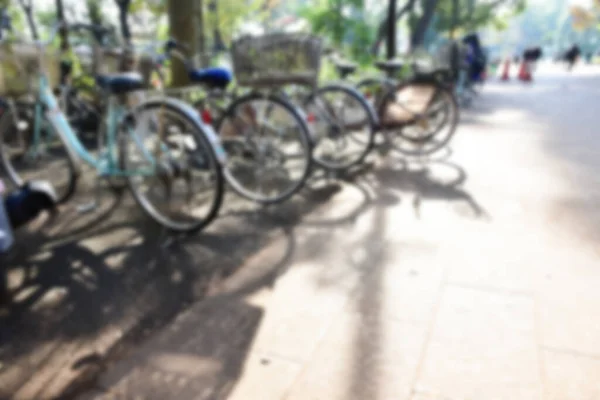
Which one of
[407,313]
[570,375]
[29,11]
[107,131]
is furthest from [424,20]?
[570,375]

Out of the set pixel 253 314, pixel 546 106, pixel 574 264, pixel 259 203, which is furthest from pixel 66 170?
pixel 546 106

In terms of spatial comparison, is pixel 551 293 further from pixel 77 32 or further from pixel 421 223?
pixel 77 32

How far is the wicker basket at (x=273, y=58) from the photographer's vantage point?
3.77 meters

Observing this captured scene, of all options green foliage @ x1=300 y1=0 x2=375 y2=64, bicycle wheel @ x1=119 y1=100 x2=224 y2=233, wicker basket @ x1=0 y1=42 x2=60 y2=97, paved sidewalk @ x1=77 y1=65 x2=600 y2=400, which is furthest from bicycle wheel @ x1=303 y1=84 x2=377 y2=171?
green foliage @ x1=300 y1=0 x2=375 y2=64

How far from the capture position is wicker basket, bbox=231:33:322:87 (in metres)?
3.77

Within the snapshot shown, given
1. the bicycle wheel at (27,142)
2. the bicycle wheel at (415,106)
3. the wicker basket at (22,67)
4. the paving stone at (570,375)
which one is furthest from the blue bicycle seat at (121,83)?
the bicycle wheel at (415,106)

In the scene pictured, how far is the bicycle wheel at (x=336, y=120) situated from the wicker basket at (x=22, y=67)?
213 centimetres

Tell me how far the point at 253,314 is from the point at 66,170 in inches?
135

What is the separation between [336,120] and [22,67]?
8.73 feet

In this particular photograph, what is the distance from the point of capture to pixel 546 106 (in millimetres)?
9930

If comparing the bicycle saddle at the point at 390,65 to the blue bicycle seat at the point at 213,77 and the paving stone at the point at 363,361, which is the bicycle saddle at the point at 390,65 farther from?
the paving stone at the point at 363,361

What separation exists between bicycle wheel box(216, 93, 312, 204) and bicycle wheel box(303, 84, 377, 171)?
594mm

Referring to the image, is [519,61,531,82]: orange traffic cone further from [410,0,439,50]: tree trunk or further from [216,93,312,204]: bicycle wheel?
[216,93,312,204]: bicycle wheel

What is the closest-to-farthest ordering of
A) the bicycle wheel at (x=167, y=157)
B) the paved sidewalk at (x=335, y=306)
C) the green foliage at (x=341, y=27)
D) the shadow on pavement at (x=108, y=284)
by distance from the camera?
the paved sidewalk at (x=335, y=306) < the shadow on pavement at (x=108, y=284) < the bicycle wheel at (x=167, y=157) < the green foliage at (x=341, y=27)
